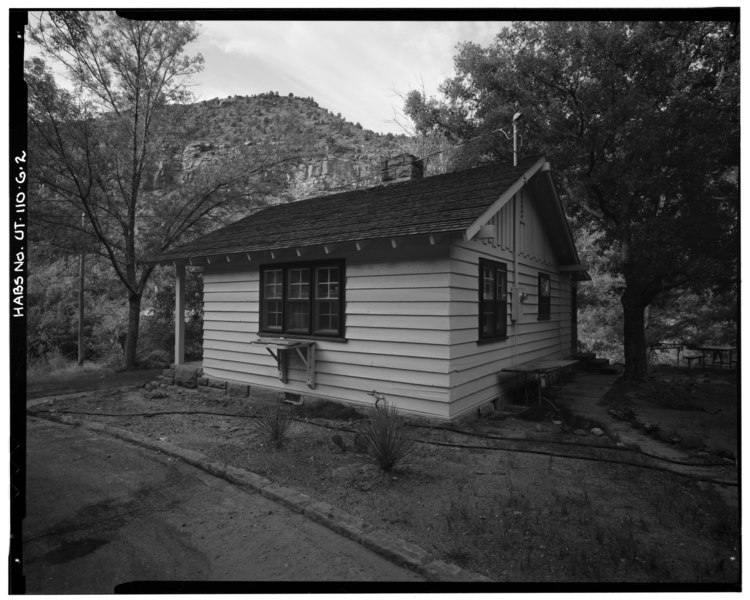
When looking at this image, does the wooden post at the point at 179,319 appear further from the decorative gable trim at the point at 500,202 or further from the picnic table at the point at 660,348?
the picnic table at the point at 660,348

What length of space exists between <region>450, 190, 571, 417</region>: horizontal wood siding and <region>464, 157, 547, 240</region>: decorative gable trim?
39cm

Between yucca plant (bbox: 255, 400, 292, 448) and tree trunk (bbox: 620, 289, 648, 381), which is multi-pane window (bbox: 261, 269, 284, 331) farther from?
tree trunk (bbox: 620, 289, 648, 381)

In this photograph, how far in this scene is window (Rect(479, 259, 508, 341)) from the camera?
263 inches

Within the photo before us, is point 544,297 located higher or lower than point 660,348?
higher

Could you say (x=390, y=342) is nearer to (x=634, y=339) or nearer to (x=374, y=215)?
(x=374, y=215)

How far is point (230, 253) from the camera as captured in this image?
797 cm

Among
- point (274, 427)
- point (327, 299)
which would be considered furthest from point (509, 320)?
point (274, 427)

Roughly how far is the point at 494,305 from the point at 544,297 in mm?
3244

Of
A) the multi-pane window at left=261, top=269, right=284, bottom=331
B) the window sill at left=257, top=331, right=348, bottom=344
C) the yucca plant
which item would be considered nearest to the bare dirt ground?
the yucca plant

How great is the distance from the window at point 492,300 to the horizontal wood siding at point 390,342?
115 cm

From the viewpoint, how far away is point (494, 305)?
23.6ft

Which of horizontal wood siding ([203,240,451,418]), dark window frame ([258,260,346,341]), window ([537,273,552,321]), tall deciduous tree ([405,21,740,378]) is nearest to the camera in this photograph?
tall deciduous tree ([405,21,740,378])

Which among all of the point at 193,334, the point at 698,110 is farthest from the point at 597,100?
the point at 193,334

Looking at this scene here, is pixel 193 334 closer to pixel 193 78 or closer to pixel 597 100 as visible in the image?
pixel 193 78
